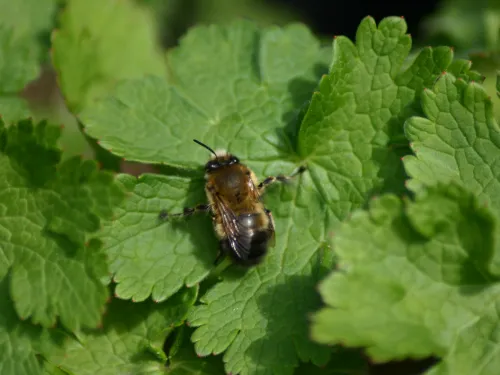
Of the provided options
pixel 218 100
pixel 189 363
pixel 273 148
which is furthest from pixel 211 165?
pixel 189 363

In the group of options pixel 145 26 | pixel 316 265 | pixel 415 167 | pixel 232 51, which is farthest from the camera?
pixel 145 26

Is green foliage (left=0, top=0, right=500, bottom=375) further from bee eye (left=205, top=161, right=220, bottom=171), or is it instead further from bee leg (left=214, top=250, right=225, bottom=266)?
bee eye (left=205, top=161, right=220, bottom=171)

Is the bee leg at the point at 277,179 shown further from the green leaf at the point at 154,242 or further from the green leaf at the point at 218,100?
the green leaf at the point at 154,242

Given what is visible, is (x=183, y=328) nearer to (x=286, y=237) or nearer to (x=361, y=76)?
(x=286, y=237)

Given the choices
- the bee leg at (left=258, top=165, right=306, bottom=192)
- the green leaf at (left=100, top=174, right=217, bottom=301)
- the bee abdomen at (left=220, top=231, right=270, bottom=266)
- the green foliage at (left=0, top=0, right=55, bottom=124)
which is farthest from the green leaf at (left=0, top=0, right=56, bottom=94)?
the bee abdomen at (left=220, top=231, right=270, bottom=266)

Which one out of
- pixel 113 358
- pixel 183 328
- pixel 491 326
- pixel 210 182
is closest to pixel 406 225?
pixel 491 326
